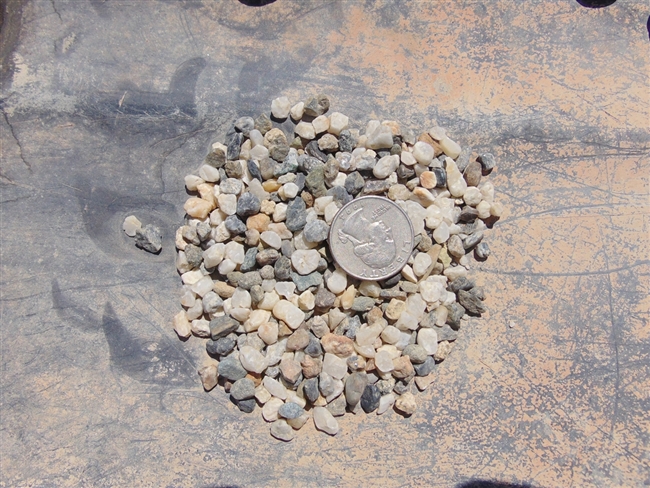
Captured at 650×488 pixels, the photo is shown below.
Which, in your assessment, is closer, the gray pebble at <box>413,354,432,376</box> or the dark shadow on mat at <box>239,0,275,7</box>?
the gray pebble at <box>413,354,432,376</box>

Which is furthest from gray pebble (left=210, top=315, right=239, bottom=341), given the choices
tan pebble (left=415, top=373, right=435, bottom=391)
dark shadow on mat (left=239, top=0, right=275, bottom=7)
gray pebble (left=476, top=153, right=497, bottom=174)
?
dark shadow on mat (left=239, top=0, right=275, bottom=7)

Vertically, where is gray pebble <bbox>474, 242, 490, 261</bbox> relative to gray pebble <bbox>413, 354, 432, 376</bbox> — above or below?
above

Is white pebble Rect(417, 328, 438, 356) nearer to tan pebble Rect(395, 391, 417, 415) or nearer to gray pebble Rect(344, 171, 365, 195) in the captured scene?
tan pebble Rect(395, 391, 417, 415)

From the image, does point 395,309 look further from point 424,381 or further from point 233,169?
point 233,169

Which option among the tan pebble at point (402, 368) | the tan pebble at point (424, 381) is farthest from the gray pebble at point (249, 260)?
the tan pebble at point (424, 381)

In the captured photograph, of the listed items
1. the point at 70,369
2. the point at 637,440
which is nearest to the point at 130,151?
the point at 70,369

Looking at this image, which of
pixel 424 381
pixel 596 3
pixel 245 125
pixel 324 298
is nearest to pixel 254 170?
pixel 245 125

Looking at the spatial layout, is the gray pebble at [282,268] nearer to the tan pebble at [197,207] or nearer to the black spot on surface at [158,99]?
the tan pebble at [197,207]
